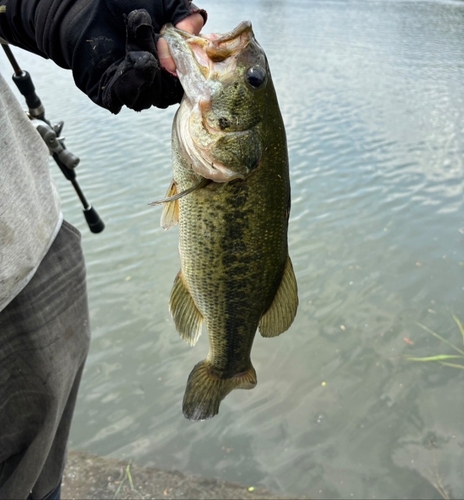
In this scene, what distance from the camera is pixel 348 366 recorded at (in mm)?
4035

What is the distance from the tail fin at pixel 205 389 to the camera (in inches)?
74.6

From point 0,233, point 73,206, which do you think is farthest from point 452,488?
point 73,206

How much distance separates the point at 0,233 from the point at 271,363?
9.90 ft

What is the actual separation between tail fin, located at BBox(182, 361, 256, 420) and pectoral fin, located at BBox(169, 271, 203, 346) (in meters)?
0.19

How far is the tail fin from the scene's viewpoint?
1896 millimetres

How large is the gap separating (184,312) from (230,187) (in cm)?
56

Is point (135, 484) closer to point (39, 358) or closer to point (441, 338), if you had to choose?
point (39, 358)

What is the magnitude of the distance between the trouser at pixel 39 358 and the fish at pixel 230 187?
40 cm

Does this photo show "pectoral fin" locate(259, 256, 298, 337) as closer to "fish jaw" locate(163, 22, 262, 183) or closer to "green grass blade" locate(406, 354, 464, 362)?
"fish jaw" locate(163, 22, 262, 183)

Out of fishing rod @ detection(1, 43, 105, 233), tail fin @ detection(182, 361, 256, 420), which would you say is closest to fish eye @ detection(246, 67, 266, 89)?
tail fin @ detection(182, 361, 256, 420)

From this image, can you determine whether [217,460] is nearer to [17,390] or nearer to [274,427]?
[274,427]

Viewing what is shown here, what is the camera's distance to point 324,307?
4656 mm

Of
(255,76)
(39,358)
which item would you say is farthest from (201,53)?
(39,358)

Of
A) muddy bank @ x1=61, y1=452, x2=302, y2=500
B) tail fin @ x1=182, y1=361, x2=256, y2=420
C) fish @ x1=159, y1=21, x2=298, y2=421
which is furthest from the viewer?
muddy bank @ x1=61, y1=452, x2=302, y2=500
